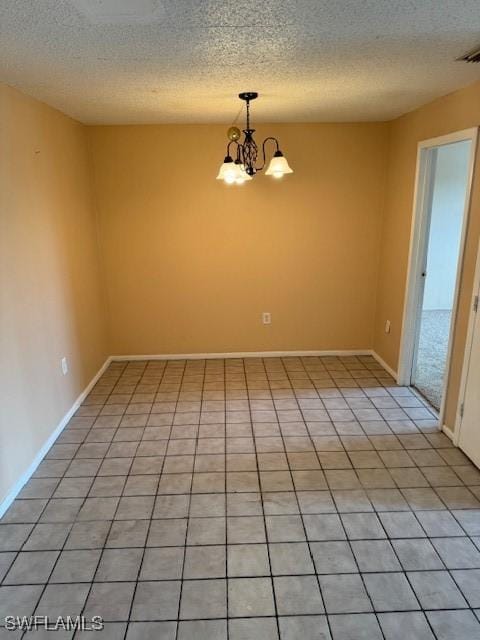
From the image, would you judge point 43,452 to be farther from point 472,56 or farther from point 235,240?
point 472,56

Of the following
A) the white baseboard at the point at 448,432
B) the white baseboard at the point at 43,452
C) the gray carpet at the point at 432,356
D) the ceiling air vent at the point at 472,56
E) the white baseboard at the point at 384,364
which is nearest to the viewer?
the ceiling air vent at the point at 472,56

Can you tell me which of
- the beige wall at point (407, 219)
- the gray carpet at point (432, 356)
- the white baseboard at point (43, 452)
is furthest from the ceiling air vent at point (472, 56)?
the white baseboard at point (43, 452)

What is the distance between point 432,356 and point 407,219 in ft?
5.16

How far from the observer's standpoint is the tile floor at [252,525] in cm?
175

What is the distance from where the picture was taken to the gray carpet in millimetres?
3691

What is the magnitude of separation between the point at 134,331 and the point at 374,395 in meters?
2.40

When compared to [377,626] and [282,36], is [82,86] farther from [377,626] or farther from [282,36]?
[377,626]

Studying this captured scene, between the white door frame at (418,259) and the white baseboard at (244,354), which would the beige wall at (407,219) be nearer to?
the white door frame at (418,259)

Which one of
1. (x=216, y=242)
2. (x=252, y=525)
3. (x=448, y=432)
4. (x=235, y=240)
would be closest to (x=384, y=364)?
(x=448, y=432)

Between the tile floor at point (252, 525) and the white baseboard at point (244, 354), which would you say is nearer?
the tile floor at point (252, 525)

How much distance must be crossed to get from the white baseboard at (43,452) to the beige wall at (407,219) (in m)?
2.73

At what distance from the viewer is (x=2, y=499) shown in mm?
2322

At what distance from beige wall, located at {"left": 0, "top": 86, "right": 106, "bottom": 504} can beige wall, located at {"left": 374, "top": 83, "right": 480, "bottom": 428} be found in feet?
8.93

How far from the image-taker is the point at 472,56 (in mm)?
2033
